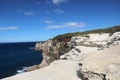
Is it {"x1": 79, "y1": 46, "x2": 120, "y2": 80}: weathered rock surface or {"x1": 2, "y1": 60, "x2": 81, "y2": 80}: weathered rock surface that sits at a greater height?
{"x1": 79, "y1": 46, "x2": 120, "y2": 80}: weathered rock surface

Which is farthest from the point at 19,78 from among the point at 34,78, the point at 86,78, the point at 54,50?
the point at 54,50

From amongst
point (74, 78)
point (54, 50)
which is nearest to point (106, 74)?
point (74, 78)

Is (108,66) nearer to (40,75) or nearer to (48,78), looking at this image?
(48,78)

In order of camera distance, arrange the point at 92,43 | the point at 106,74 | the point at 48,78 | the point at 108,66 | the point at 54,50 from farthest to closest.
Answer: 1. the point at 54,50
2. the point at 92,43
3. the point at 48,78
4. the point at 108,66
5. the point at 106,74

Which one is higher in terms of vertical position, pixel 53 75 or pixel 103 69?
pixel 103 69

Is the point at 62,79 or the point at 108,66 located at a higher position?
the point at 108,66

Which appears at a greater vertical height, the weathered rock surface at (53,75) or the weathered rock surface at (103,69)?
the weathered rock surface at (103,69)

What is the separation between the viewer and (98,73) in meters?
10.8

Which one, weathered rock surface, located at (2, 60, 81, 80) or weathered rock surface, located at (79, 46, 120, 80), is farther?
weathered rock surface, located at (2, 60, 81, 80)

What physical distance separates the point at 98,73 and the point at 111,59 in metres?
1.99

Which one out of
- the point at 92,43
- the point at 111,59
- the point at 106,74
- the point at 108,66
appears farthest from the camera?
the point at 92,43

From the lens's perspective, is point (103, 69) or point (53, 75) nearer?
point (103, 69)

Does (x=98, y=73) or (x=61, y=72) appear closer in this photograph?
(x=98, y=73)

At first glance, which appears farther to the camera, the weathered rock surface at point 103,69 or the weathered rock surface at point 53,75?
the weathered rock surface at point 53,75
